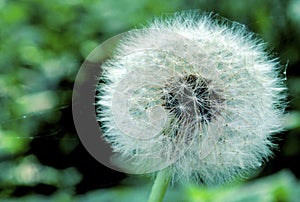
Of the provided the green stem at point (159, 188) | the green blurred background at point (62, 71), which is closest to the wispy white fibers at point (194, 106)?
the green stem at point (159, 188)

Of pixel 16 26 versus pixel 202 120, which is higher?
pixel 16 26

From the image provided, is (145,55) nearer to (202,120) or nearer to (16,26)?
(202,120)

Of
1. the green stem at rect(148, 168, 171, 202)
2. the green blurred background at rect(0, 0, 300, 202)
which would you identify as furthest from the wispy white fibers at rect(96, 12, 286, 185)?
the green blurred background at rect(0, 0, 300, 202)

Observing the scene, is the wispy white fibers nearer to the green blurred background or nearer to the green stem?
the green stem

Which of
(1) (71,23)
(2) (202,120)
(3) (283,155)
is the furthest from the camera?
(1) (71,23)

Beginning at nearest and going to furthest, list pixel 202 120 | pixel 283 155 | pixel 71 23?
1. pixel 202 120
2. pixel 283 155
3. pixel 71 23

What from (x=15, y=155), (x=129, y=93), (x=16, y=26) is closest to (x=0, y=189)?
(x=15, y=155)
